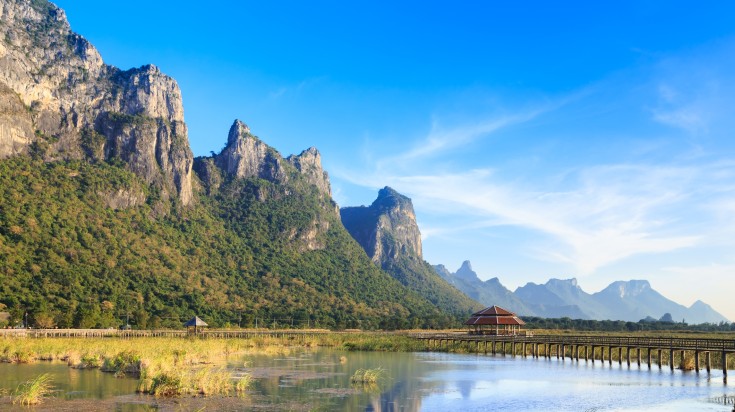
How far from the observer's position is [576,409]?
2692cm

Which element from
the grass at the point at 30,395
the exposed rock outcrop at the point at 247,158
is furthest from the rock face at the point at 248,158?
the grass at the point at 30,395

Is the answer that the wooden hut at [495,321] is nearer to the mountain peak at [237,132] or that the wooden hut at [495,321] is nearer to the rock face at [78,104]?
the rock face at [78,104]

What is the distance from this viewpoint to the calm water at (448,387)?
27.5 metres

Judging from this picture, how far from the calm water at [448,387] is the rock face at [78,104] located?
316 feet

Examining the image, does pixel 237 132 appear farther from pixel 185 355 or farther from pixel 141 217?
pixel 185 355

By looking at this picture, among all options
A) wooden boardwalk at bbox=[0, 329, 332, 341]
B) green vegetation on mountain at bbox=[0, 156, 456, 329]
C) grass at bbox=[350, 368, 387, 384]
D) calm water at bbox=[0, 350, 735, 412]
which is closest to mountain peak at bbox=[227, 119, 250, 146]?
green vegetation on mountain at bbox=[0, 156, 456, 329]

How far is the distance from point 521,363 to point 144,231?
3733 inches

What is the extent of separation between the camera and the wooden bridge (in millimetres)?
46344

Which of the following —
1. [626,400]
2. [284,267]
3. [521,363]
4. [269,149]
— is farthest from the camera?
[269,149]

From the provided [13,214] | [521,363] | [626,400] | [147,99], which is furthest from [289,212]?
[626,400]

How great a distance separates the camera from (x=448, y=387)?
34.1 metres

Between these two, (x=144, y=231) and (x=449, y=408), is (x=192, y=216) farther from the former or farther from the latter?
(x=449, y=408)

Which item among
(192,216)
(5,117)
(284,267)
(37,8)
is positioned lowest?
(284,267)

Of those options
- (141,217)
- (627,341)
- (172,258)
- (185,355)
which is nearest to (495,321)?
(627,341)
